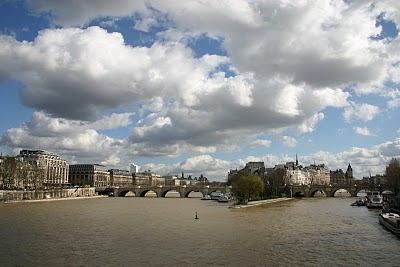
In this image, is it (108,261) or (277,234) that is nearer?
(108,261)

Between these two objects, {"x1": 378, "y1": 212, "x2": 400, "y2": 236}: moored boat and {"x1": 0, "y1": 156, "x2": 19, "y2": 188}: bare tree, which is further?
{"x1": 0, "y1": 156, "x2": 19, "y2": 188}: bare tree

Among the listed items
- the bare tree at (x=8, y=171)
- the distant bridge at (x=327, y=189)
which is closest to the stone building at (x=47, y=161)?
the bare tree at (x=8, y=171)

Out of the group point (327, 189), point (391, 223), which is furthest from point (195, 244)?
point (327, 189)

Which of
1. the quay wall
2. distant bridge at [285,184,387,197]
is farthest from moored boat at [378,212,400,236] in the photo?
distant bridge at [285,184,387,197]

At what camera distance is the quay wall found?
308 ft

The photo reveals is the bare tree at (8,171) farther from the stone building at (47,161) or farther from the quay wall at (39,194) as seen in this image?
the stone building at (47,161)

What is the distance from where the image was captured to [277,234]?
40.1 meters

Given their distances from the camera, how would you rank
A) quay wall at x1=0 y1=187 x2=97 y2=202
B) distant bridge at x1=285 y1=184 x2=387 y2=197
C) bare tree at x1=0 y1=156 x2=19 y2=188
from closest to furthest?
quay wall at x1=0 y1=187 x2=97 y2=202, bare tree at x1=0 y1=156 x2=19 y2=188, distant bridge at x1=285 y1=184 x2=387 y2=197

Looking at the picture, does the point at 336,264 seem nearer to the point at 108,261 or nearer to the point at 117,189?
the point at 108,261

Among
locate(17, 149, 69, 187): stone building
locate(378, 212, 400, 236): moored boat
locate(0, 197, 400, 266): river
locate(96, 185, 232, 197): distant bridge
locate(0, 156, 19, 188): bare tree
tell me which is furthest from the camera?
locate(17, 149, 69, 187): stone building

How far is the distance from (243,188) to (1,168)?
217ft

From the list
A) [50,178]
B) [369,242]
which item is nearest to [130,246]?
[369,242]

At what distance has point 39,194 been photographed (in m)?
108

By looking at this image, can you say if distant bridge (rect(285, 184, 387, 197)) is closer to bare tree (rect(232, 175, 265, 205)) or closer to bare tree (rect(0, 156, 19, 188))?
bare tree (rect(232, 175, 265, 205))
